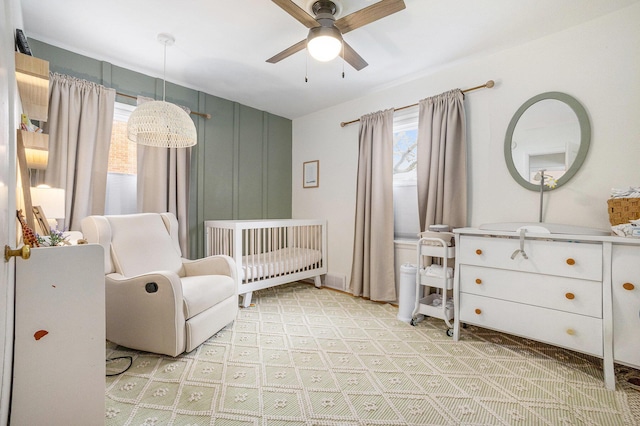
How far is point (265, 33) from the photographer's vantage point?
226cm

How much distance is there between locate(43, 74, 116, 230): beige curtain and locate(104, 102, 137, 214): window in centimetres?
17

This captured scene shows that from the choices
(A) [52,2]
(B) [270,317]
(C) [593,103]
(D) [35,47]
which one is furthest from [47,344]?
(C) [593,103]

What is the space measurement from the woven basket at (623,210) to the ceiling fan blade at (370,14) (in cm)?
175

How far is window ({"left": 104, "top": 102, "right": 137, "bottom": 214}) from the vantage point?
279 cm

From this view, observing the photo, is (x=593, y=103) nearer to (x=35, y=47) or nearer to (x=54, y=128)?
(x=54, y=128)

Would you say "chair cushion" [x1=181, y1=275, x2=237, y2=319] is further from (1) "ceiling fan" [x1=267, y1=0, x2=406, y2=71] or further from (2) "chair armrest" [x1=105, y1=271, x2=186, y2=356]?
(1) "ceiling fan" [x1=267, y1=0, x2=406, y2=71]

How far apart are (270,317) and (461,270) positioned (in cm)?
170

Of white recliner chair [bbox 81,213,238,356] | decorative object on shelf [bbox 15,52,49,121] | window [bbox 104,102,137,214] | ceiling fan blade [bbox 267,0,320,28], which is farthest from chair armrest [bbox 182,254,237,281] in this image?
ceiling fan blade [bbox 267,0,320,28]

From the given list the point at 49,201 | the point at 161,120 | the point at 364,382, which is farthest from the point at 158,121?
the point at 364,382

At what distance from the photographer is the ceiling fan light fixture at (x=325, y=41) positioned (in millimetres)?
1724

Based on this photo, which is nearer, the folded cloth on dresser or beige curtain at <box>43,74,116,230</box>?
the folded cloth on dresser

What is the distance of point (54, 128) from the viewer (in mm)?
2369

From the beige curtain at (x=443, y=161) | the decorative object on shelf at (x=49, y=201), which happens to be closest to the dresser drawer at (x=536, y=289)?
the beige curtain at (x=443, y=161)

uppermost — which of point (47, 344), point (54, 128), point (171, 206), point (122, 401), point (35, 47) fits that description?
point (35, 47)
